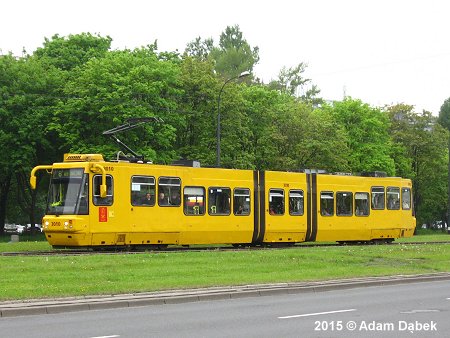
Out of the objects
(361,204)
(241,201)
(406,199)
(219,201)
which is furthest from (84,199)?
(406,199)

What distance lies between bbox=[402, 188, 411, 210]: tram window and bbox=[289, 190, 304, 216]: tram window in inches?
311

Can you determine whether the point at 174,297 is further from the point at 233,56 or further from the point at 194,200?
the point at 233,56

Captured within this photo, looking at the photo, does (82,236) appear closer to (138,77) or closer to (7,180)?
(138,77)

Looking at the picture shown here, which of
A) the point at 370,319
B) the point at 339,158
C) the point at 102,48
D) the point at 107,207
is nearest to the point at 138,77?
the point at 102,48

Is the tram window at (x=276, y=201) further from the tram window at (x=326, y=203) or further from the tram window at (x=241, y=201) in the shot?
the tram window at (x=326, y=203)

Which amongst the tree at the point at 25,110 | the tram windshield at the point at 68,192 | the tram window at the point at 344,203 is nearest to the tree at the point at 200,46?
the tree at the point at 25,110

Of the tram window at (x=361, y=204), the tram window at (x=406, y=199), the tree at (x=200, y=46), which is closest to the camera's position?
the tram window at (x=361, y=204)

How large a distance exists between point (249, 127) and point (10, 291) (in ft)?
145

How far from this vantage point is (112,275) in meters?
19.4

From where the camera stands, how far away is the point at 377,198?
130 ft

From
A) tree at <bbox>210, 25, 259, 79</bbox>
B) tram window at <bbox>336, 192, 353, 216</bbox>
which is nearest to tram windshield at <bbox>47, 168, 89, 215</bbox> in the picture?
tram window at <bbox>336, 192, 353, 216</bbox>

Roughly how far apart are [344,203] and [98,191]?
46.1ft

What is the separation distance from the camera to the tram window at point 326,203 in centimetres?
3669

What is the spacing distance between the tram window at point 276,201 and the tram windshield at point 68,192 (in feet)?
31.1
